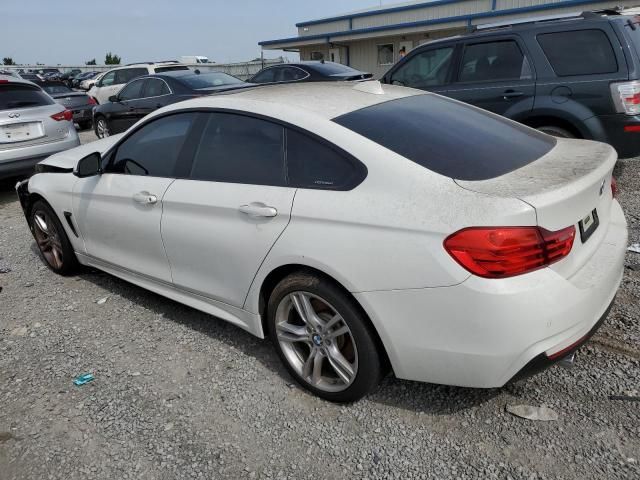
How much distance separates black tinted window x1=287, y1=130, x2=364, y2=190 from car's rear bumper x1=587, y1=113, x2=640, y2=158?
4.04 metres

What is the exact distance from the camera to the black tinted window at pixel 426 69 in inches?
258

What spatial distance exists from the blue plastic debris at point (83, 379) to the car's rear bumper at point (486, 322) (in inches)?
71.5

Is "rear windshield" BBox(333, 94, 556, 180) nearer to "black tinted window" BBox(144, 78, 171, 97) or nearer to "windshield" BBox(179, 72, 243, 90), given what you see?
"windshield" BBox(179, 72, 243, 90)

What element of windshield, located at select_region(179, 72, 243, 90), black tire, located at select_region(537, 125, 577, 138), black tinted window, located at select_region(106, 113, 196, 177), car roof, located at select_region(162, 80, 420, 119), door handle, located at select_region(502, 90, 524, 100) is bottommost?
black tire, located at select_region(537, 125, 577, 138)

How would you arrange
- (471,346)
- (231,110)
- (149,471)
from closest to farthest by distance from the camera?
1. (471,346)
2. (149,471)
3. (231,110)

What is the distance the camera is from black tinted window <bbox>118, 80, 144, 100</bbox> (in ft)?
34.4

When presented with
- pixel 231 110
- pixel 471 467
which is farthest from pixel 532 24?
pixel 471 467

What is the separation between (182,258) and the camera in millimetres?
3203

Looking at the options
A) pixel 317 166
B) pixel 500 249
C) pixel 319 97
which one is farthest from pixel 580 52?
pixel 500 249

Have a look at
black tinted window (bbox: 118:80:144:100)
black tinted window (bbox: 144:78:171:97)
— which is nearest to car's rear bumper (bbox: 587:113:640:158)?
black tinted window (bbox: 144:78:171:97)

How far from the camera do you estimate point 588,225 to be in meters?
2.40

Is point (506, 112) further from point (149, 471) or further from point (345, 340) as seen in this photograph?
point (149, 471)

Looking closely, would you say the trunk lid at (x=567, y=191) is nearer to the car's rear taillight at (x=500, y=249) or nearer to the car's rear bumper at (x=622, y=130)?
the car's rear taillight at (x=500, y=249)

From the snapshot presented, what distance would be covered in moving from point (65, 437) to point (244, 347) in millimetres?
1125
